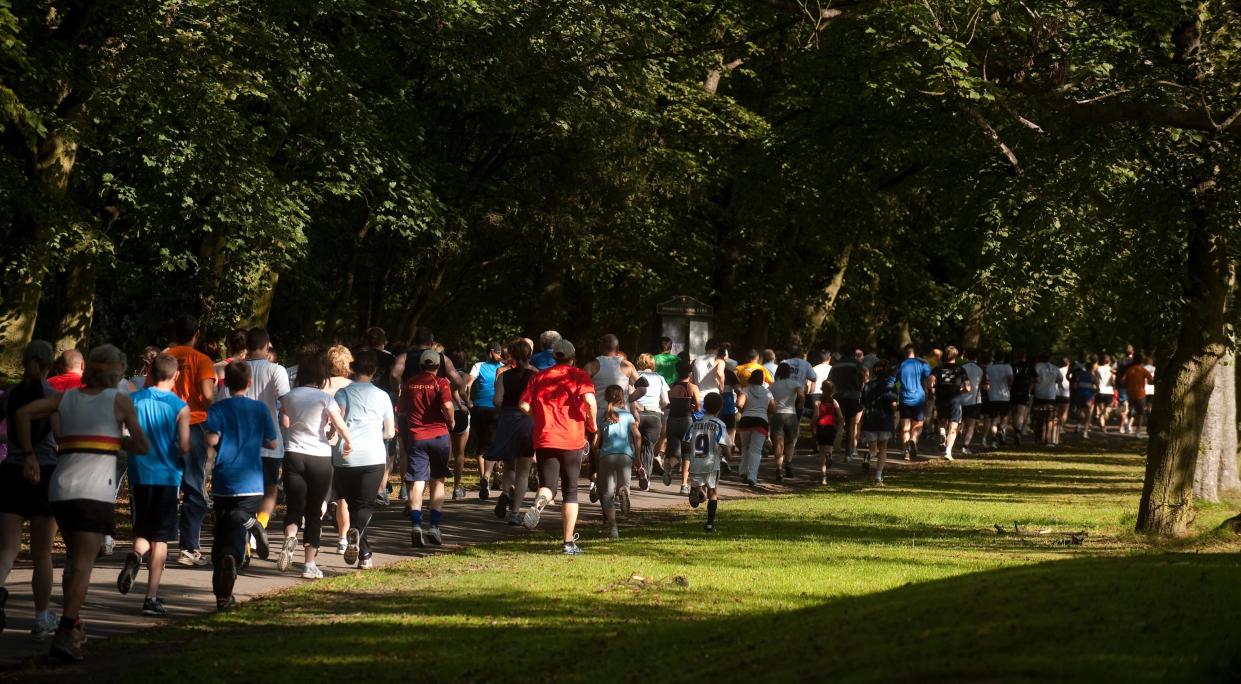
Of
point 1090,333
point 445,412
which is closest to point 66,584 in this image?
point 445,412

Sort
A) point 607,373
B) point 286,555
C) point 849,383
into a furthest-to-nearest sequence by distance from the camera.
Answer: point 849,383, point 607,373, point 286,555

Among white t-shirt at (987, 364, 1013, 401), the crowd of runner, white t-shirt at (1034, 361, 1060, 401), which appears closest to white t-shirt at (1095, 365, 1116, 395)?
white t-shirt at (1034, 361, 1060, 401)

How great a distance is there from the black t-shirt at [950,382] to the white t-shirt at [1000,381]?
3.32m

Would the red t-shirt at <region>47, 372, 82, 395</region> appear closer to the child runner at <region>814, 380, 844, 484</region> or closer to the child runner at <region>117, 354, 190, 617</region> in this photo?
the child runner at <region>117, 354, 190, 617</region>

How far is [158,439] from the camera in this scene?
1107cm

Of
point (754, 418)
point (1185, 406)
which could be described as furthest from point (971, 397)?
point (1185, 406)

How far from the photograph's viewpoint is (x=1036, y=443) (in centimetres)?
3656

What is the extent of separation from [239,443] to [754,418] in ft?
37.8

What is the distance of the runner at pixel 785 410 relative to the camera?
23953 millimetres

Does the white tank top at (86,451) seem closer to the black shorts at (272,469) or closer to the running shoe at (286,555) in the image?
the running shoe at (286,555)

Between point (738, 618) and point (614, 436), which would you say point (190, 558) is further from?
point (738, 618)

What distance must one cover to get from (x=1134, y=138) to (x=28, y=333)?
12854mm

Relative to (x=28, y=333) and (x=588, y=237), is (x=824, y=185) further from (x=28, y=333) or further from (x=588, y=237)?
(x=28, y=333)

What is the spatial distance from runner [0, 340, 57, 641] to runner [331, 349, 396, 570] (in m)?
2.88
